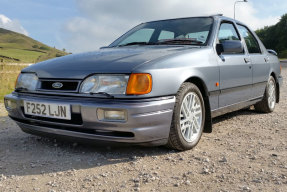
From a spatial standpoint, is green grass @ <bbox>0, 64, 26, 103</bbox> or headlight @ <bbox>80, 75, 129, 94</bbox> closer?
headlight @ <bbox>80, 75, 129, 94</bbox>

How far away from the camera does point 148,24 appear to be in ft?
13.8

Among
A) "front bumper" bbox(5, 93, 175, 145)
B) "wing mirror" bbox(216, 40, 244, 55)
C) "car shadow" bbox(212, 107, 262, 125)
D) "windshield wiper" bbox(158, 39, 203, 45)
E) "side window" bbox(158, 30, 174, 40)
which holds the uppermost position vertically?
"side window" bbox(158, 30, 174, 40)

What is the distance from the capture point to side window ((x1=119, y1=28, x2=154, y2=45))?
384 centimetres

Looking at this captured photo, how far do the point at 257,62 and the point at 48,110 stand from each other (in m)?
3.11

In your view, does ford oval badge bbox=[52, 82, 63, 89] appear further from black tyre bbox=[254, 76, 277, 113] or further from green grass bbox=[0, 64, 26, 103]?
green grass bbox=[0, 64, 26, 103]

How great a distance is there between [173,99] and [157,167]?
0.60m

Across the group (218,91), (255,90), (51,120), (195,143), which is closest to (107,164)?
(51,120)

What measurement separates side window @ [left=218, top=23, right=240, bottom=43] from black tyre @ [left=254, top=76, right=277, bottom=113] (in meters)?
1.19

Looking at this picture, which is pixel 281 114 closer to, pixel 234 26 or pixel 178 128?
pixel 234 26

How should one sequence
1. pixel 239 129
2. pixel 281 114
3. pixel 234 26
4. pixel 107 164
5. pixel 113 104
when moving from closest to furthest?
pixel 113 104, pixel 107 164, pixel 239 129, pixel 234 26, pixel 281 114

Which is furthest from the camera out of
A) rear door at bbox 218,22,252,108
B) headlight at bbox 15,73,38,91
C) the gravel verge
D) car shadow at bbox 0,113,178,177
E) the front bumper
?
rear door at bbox 218,22,252,108

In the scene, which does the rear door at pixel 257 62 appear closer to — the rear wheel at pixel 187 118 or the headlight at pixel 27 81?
the rear wheel at pixel 187 118

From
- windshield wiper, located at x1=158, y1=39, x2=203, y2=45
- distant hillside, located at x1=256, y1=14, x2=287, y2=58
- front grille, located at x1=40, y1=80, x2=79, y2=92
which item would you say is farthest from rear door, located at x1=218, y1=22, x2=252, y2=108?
→ distant hillside, located at x1=256, y1=14, x2=287, y2=58

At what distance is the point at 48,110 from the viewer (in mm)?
2611
